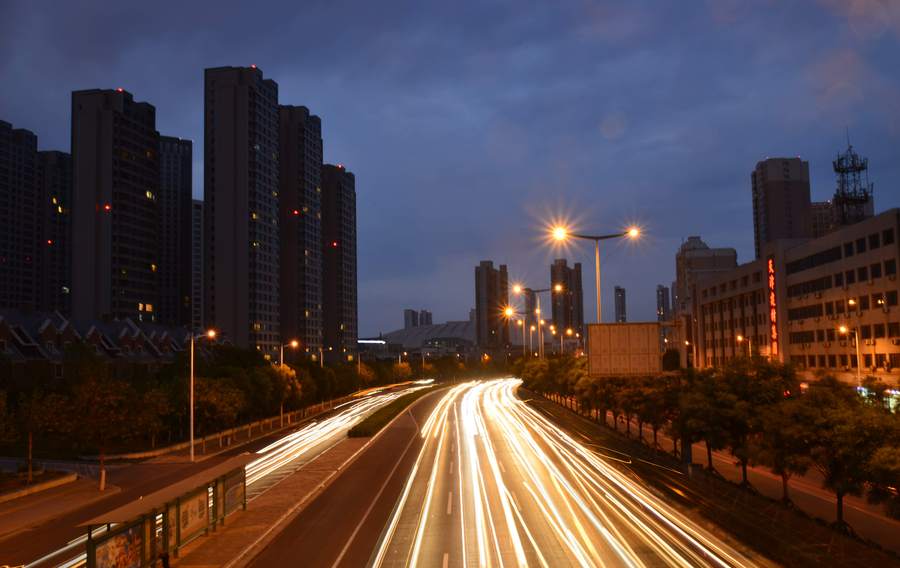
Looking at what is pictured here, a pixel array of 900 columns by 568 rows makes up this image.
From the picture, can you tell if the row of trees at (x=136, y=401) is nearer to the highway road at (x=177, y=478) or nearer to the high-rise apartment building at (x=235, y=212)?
the highway road at (x=177, y=478)

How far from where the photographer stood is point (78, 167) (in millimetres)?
147500

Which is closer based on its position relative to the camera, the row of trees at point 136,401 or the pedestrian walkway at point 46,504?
the pedestrian walkway at point 46,504

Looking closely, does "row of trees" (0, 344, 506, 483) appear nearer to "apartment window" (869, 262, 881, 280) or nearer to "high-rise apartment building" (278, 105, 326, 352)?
"apartment window" (869, 262, 881, 280)

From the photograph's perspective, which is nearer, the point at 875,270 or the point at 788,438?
the point at 788,438

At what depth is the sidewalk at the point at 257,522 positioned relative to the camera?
21.4 m

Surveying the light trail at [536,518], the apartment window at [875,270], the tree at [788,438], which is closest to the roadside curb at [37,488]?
the light trail at [536,518]

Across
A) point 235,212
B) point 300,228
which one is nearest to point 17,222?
point 300,228

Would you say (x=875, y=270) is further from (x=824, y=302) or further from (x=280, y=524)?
(x=280, y=524)

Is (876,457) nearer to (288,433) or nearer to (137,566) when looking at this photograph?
(137,566)

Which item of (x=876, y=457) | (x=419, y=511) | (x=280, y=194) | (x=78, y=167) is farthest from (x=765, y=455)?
(x=280, y=194)

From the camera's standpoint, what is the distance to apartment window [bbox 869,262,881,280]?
5625 centimetres

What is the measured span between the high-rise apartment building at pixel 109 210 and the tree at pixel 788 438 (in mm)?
143164

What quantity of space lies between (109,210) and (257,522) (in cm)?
14201

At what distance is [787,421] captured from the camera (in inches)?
1018
